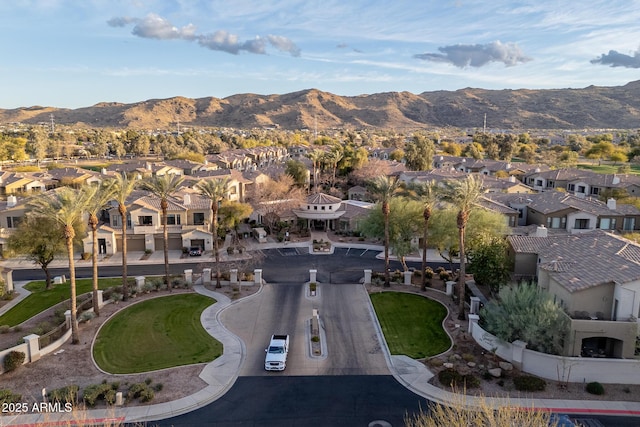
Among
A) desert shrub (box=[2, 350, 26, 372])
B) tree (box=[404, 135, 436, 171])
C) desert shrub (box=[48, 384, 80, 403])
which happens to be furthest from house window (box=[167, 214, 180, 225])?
tree (box=[404, 135, 436, 171])

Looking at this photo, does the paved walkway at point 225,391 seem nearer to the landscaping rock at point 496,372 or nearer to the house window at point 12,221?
the landscaping rock at point 496,372

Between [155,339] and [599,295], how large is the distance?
26203 mm

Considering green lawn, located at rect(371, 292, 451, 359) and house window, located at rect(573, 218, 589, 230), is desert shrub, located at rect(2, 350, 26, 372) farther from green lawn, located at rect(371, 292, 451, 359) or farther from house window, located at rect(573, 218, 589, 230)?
house window, located at rect(573, 218, 589, 230)

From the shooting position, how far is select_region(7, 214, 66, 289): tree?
37.0 m

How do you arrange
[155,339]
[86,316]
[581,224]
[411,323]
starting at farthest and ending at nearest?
[581,224] → [411,323] → [86,316] → [155,339]

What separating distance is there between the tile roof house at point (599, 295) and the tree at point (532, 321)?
0.76 m

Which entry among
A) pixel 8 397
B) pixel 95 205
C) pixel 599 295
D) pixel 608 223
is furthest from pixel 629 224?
pixel 8 397

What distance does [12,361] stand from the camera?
2427 centimetres

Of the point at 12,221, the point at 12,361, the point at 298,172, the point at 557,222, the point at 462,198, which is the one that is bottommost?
the point at 12,361

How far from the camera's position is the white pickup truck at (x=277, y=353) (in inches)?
976

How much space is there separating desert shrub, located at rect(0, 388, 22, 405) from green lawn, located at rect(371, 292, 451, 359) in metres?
19.4

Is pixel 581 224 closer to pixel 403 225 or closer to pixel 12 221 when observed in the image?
pixel 403 225

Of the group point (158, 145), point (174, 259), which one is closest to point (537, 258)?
point (174, 259)

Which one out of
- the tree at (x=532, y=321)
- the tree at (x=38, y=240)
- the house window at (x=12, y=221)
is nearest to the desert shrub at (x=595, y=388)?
the tree at (x=532, y=321)
